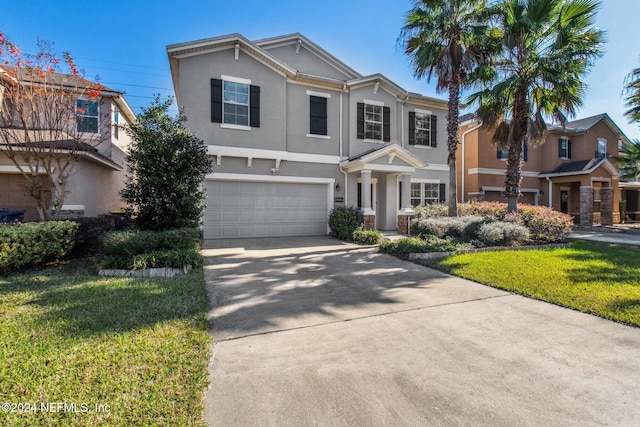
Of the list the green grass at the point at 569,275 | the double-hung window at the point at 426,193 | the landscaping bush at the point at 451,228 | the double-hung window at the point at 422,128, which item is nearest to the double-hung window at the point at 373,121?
the double-hung window at the point at 422,128

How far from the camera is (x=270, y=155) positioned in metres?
12.2

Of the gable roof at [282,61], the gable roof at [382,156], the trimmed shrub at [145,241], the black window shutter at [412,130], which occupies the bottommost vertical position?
the trimmed shrub at [145,241]

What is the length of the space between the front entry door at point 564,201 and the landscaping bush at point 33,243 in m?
26.8

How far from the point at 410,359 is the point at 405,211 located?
10900mm

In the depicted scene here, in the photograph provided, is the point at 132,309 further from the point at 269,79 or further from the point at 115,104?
the point at 115,104

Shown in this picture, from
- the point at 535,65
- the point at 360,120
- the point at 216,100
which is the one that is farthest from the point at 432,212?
the point at 216,100

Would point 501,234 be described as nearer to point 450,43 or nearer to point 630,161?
point 450,43

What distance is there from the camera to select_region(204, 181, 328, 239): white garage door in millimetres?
11805

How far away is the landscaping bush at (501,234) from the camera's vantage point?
32.5 feet

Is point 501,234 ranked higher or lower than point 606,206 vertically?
lower

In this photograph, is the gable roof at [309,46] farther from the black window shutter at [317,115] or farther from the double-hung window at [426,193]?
the double-hung window at [426,193]

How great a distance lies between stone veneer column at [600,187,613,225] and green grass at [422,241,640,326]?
12.2 m

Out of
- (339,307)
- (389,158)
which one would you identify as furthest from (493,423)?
(389,158)

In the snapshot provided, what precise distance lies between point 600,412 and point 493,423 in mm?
966
